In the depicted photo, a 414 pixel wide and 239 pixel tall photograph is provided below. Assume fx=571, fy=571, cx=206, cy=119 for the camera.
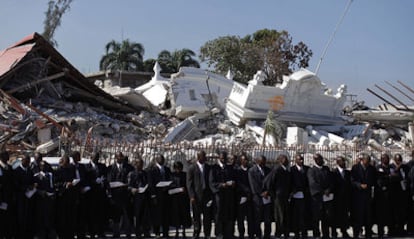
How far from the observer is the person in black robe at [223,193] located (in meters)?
11.3

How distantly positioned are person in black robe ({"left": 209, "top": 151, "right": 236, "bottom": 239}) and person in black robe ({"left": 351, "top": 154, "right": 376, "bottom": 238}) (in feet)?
8.57

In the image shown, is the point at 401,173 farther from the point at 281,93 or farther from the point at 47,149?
the point at 281,93

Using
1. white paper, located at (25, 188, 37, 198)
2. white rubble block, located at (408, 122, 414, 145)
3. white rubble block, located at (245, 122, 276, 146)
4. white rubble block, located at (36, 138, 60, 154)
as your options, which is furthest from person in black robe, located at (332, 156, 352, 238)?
white rubble block, located at (408, 122, 414, 145)

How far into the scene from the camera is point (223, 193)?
11.4 metres

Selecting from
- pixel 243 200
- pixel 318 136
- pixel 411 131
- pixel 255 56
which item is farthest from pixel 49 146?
pixel 255 56

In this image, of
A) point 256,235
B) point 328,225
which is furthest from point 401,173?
point 256,235

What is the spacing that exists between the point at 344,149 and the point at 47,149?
933cm

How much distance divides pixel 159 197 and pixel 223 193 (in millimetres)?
1377

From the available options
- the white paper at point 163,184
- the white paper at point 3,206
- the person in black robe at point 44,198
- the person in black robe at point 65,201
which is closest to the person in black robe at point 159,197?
the white paper at point 163,184

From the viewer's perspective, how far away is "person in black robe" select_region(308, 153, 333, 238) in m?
11.6

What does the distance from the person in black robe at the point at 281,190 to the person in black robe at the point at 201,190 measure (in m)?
1.21

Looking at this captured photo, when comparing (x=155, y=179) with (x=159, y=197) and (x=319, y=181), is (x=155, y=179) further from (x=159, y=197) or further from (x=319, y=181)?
(x=319, y=181)

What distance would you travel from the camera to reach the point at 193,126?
86.2 feet

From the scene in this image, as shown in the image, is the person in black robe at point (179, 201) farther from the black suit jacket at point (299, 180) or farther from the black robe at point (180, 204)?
the black suit jacket at point (299, 180)
